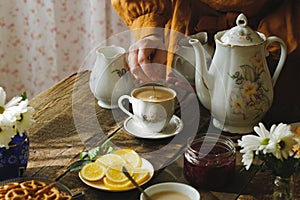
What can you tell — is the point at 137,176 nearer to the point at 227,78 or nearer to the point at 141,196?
the point at 141,196

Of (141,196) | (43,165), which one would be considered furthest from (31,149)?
(141,196)

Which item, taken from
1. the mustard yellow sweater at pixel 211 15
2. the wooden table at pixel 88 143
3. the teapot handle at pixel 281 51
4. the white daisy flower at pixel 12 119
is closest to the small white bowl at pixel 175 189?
the wooden table at pixel 88 143

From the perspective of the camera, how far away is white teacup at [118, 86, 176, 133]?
1.34 m

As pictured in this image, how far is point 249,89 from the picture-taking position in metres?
1.33

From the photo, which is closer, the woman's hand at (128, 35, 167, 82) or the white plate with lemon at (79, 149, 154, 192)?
the white plate with lemon at (79, 149, 154, 192)

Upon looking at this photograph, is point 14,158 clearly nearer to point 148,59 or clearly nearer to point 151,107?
point 151,107

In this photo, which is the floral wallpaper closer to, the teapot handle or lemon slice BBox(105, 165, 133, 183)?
the teapot handle

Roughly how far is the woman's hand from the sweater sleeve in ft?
0.09

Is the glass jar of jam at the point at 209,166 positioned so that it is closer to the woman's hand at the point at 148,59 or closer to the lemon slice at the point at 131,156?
the lemon slice at the point at 131,156

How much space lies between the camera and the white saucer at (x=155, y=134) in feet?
4.46

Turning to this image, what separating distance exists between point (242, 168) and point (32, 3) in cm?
170

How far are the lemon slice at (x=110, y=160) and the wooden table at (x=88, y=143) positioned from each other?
0.19 ft

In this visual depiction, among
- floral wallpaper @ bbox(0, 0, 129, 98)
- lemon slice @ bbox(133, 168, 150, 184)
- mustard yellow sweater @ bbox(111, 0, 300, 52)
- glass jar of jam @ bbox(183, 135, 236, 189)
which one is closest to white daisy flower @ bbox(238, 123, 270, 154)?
glass jar of jam @ bbox(183, 135, 236, 189)

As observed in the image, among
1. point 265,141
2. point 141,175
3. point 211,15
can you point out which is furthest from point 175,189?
point 211,15
